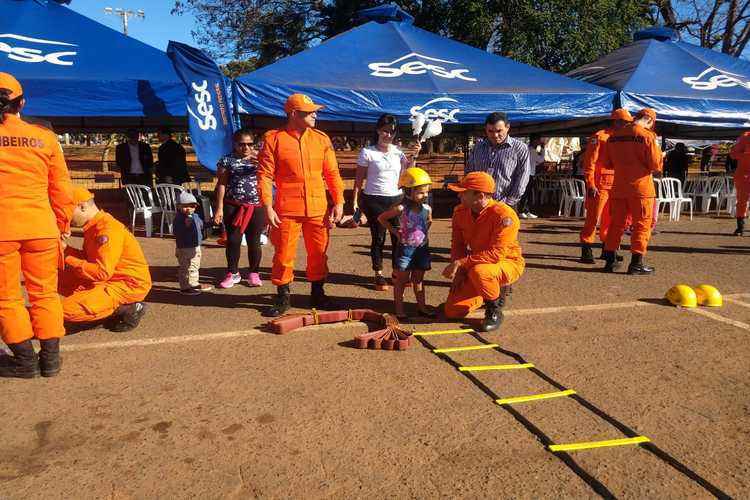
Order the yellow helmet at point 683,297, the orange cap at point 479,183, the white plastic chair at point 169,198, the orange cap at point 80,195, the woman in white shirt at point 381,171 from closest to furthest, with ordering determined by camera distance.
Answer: the orange cap at point 80,195, the orange cap at point 479,183, the yellow helmet at point 683,297, the woman in white shirt at point 381,171, the white plastic chair at point 169,198

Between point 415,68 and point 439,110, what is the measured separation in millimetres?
1145

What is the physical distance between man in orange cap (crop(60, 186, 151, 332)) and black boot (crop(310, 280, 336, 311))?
1.40 m

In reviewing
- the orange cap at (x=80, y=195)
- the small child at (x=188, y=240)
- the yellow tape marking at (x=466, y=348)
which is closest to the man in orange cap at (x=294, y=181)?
the small child at (x=188, y=240)

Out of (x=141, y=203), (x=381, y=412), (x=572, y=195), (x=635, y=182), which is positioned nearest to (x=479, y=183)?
(x=381, y=412)

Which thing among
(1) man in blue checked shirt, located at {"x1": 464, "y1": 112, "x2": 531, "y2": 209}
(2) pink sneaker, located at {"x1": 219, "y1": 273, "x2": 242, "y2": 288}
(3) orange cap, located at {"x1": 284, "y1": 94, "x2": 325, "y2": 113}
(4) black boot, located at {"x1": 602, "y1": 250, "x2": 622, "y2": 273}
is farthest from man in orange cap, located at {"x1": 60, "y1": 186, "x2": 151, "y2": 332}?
(4) black boot, located at {"x1": 602, "y1": 250, "x2": 622, "y2": 273}

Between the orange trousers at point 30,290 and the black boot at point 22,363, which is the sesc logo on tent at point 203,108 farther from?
the black boot at point 22,363

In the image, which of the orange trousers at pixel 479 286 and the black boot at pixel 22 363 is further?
the orange trousers at pixel 479 286

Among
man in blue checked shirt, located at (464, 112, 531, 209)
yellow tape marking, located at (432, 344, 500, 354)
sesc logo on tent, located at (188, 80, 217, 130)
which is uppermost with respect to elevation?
sesc logo on tent, located at (188, 80, 217, 130)

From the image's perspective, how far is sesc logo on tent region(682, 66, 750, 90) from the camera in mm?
11156

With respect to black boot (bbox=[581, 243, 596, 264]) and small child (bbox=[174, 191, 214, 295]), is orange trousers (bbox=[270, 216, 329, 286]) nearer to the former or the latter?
small child (bbox=[174, 191, 214, 295])

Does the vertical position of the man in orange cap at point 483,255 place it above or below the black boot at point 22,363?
above

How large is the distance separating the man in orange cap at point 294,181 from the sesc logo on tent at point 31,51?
6.15 meters

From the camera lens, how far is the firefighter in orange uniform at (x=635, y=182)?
629cm

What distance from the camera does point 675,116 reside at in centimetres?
1053
